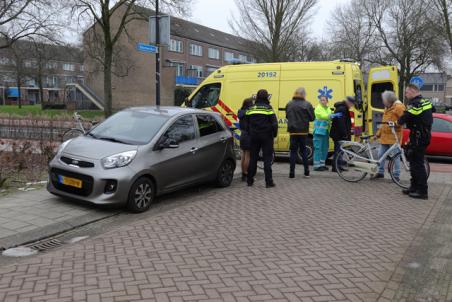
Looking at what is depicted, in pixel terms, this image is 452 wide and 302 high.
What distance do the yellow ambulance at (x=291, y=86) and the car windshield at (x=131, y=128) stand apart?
488 centimetres

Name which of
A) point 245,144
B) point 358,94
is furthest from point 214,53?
point 245,144

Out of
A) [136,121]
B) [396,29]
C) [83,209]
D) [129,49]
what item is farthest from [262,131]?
[129,49]

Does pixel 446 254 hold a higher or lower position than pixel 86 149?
lower

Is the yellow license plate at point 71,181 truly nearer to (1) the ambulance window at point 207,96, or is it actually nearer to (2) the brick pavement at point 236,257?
(2) the brick pavement at point 236,257

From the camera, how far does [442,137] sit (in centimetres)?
1223

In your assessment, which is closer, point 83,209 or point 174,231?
point 174,231

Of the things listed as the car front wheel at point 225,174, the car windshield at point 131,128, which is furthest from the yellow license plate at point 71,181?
the car front wheel at point 225,174

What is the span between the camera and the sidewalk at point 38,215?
16.6 feet

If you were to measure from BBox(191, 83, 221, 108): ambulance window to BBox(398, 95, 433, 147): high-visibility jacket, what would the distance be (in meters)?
5.97

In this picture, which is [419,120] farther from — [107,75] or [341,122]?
[107,75]

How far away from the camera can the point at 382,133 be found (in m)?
8.64

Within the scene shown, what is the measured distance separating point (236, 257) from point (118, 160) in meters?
2.39

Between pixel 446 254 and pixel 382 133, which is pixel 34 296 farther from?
pixel 382 133

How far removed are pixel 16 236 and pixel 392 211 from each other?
5133 mm
